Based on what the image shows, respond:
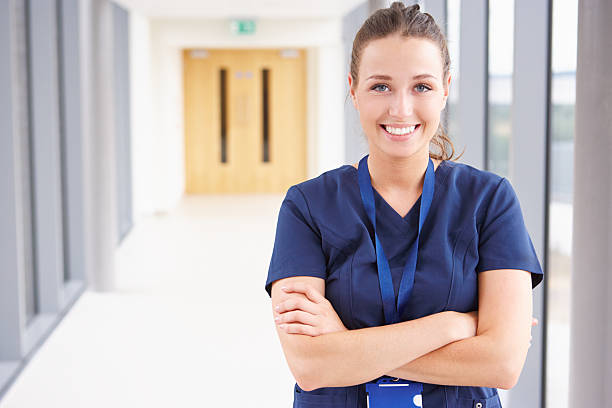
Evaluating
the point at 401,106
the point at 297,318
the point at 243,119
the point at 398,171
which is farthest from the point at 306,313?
the point at 243,119

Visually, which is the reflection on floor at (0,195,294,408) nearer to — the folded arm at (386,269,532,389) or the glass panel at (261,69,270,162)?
the folded arm at (386,269,532,389)

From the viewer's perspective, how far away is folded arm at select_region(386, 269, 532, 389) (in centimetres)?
163

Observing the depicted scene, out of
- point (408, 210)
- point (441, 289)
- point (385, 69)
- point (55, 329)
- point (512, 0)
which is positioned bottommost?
point (55, 329)

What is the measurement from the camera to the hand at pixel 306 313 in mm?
1646

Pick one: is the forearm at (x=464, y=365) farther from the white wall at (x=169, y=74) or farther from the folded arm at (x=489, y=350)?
the white wall at (x=169, y=74)

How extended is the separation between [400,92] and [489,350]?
25.8 inches

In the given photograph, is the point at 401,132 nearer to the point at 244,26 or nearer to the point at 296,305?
the point at 296,305

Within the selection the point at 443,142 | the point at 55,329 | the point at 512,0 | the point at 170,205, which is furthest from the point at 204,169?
the point at 443,142

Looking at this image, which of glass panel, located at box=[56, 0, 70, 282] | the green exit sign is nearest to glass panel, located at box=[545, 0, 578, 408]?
glass panel, located at box=[56, 0, 70, 282]

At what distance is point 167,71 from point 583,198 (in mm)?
11319

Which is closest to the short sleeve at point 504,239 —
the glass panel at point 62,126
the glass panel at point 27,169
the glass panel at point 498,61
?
the glass panel at point 498,61

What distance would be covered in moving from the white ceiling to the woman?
8.08 m

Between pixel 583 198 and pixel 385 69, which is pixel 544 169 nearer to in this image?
pixel 583 198

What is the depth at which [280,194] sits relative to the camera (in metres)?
15.4
